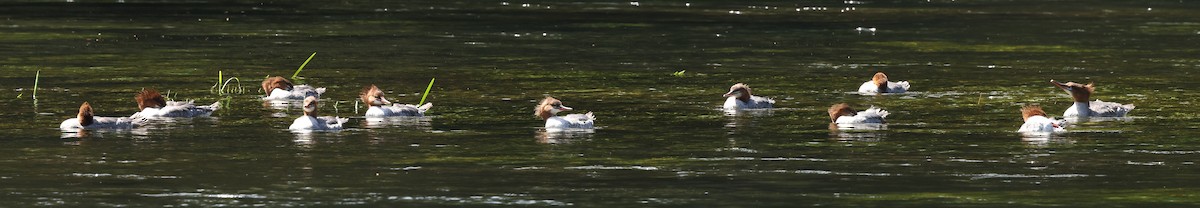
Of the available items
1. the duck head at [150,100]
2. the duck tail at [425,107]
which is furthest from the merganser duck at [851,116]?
the duck head at [150,100]

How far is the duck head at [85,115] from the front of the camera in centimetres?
2358

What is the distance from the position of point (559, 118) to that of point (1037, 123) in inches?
178

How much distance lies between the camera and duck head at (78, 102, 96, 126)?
77.4 ft

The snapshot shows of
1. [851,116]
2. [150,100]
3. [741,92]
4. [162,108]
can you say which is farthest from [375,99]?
[851,116]

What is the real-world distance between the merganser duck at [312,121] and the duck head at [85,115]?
1.87 m

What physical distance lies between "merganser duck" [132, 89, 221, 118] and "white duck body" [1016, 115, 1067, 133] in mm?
8145

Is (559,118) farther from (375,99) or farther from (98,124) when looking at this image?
(98,124)

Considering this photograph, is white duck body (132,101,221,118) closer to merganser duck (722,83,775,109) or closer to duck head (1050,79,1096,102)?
merganser duck (722,83,775,109)

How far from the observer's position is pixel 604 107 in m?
27.6

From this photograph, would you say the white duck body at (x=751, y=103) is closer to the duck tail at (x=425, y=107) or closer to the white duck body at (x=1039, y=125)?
the duck tail at (x=425, y=107)

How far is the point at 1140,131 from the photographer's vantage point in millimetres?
24328

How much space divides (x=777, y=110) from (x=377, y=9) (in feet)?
91.2

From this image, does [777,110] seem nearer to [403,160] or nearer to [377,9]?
[403,160]

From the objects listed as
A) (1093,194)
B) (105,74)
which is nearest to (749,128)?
(1093,194)
